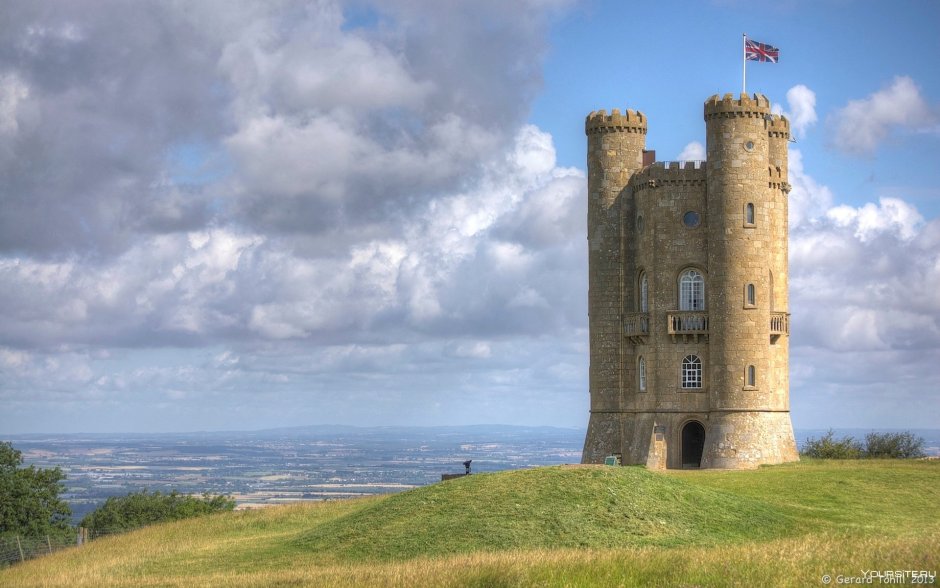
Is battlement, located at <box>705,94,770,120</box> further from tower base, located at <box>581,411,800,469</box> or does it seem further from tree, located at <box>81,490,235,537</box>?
tree, located at <box>81,490,235,537</box>

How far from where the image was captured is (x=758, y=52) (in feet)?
182

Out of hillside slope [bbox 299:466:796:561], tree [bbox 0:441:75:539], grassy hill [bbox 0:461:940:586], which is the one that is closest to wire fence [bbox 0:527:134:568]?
grassy hill [bbox 0:461:940:586]

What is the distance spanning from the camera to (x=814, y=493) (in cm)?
4244

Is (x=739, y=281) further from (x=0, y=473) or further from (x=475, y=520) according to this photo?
(x=0, y=473)

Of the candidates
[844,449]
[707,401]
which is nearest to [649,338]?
[707,401]

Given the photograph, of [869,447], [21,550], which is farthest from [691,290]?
[21,550]

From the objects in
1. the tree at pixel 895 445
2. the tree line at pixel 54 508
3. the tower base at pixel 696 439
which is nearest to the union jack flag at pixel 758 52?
the tower base at pixel 696 439

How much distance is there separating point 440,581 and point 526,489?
1138 cm

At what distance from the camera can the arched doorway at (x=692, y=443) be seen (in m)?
58.0

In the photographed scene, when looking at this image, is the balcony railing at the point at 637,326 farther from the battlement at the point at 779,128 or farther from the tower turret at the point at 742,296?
the battlement at the point at 779,128

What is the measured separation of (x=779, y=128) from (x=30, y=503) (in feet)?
135

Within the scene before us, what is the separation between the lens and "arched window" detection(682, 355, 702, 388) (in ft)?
187

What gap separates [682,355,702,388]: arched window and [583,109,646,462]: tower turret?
337 centimetres

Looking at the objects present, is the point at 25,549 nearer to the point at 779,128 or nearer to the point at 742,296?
the point at 742,296
